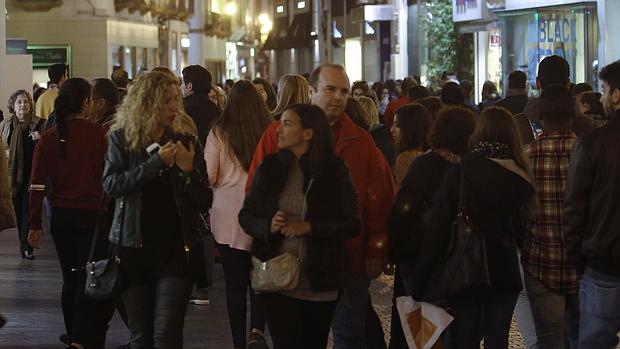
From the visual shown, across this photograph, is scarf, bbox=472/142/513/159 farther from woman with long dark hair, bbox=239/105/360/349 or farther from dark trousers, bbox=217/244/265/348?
dark trousers, bbox=217/244/265/348

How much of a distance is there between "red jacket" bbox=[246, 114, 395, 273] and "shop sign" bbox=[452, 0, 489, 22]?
24.6m

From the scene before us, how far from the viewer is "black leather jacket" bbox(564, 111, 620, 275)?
6.78 m

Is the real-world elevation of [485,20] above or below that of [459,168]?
above

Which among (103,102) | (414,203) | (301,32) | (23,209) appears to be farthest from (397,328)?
(301,32)

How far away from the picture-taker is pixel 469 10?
107 ft

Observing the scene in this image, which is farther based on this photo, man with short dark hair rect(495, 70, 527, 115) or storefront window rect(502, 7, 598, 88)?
storefront window rect(502, 7, 598, 88)

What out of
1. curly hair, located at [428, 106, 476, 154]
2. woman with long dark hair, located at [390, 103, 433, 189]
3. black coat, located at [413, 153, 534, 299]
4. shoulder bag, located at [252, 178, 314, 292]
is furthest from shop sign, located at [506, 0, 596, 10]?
shoulder bag, located at [252, 178, 314, 292]

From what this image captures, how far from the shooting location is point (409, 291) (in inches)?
314

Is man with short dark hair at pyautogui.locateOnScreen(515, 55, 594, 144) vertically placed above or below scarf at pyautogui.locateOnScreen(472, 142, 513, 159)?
above

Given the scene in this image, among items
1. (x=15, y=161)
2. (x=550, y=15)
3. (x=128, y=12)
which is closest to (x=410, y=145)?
(x=15, y=161)

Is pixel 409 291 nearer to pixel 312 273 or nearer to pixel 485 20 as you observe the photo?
pixel 312 273

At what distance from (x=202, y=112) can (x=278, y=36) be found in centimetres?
6018

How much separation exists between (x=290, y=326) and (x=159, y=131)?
1.36 metres

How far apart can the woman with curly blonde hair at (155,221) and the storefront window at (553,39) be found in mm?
17536
